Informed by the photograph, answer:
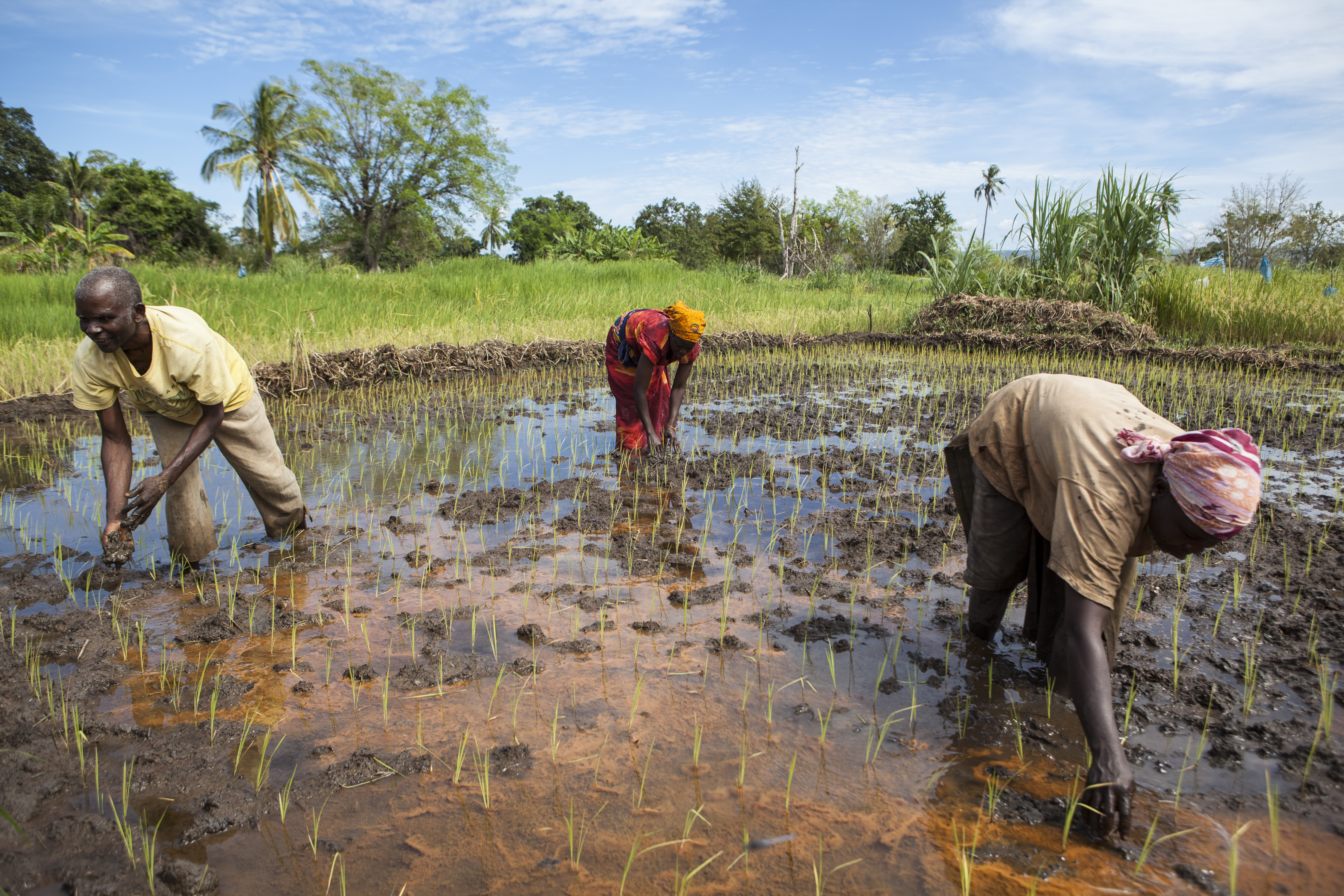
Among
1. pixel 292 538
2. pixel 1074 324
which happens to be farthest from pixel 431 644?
pixel 1074 324

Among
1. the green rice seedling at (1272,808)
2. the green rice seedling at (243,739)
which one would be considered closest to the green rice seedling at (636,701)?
the green rice seedling at (243,739)

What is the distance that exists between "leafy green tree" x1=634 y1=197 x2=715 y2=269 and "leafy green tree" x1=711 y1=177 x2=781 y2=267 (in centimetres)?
78

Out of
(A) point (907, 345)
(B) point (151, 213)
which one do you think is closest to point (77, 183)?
(B) point (151, 213)

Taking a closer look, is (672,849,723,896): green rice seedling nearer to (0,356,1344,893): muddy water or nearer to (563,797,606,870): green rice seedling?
(0,356,1344,893): muddy water

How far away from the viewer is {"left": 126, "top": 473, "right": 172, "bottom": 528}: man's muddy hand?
314 centimetres

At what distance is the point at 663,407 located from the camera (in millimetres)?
5652

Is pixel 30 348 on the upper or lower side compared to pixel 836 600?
upper

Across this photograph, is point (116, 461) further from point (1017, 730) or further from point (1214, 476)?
point (1214, 476)

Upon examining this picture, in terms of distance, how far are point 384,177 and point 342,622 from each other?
3311 centimetres

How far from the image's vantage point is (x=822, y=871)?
1933 millimetres

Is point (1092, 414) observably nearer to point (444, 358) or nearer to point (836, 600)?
point (836, 600)

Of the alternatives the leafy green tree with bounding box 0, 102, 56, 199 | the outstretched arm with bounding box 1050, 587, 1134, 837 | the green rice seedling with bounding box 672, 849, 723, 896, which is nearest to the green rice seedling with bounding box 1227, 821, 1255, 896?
the outstretched arm with bounding box 1050, 587, 1134, 837

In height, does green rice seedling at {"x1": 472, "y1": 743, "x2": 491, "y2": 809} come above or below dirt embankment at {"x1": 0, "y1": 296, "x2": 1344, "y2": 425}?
below

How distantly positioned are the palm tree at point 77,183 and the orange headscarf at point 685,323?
110 feet
